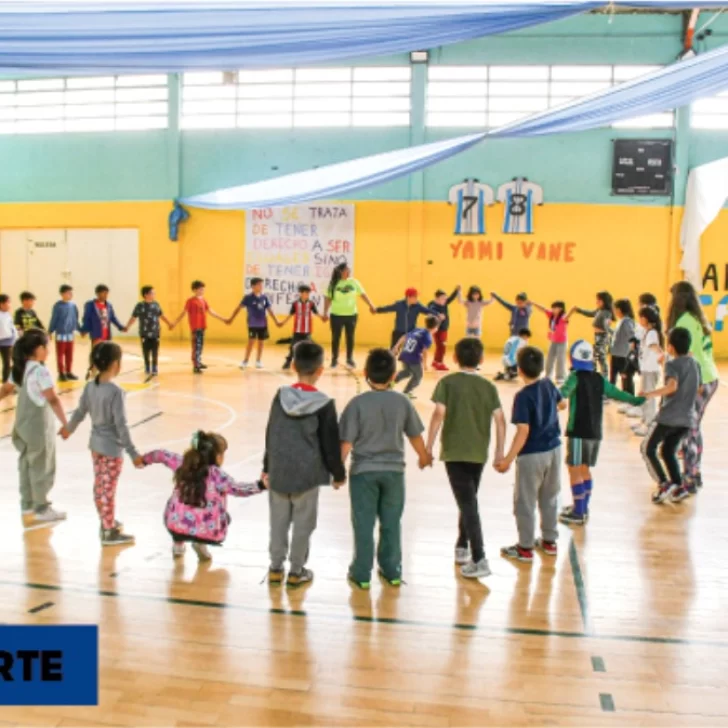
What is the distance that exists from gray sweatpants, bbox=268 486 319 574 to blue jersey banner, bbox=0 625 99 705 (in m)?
1.06

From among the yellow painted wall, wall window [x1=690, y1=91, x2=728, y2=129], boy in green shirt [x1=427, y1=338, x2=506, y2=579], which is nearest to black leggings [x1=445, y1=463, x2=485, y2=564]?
boy in green shirt [x1=427, y1=338, x2=506, y2=579]

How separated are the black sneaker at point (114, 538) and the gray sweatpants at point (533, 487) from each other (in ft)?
7.53

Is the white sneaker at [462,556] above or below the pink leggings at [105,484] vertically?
below

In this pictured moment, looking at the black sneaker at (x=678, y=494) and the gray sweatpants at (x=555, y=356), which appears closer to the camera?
the black sneaker at (x=678, y=494)

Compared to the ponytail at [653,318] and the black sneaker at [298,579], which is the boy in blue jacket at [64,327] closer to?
the ponytail at [653,318]

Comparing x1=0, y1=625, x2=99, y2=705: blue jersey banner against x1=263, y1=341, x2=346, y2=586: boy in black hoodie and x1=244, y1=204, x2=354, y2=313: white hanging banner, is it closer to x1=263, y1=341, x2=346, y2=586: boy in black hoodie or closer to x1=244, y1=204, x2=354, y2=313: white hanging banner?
x1=263, y1=341, x2=346, y2=586: boy in black hoodie

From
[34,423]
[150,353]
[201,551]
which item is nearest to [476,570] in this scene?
[201,551]

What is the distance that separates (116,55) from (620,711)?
4.26 metres

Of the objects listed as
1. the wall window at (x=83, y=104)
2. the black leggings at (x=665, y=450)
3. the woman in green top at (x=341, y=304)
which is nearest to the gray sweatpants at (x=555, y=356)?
the woman in green top at (x=341, y=304)

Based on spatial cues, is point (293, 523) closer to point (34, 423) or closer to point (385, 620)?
point (385, 620)

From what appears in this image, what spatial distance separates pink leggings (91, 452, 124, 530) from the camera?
5.06 meters

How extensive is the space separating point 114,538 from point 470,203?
12.2m

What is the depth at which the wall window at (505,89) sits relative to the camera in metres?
15.7

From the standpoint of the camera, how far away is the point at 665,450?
19.7 feet
